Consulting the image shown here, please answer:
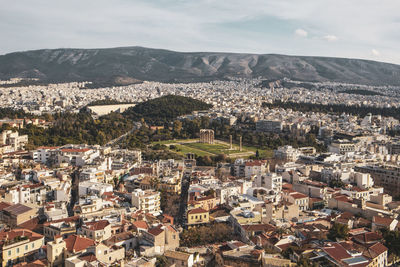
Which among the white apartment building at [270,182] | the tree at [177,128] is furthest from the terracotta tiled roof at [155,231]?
the tree at [177,128]

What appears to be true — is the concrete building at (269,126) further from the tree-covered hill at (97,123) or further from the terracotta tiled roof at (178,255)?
the terracotta tiled roof at (178,255)

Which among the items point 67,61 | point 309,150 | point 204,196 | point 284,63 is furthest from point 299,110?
point 67,61

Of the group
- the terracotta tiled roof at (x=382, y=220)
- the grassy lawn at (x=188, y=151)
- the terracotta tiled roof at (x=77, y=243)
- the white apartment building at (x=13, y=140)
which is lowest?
the grassy lawn at (x=188, y=151)

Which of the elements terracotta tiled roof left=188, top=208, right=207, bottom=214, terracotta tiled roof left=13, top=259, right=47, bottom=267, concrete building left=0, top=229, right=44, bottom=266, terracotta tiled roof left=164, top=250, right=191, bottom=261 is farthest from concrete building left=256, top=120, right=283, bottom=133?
terracotta tiled roof left=13, top=259, right=47, bottom=267

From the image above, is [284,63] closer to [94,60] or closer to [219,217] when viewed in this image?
[94,60]

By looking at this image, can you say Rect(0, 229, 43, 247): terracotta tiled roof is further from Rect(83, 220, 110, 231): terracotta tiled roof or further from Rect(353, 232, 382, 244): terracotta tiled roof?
Rect(353, 232, 382, 244): terracotta tiled roof

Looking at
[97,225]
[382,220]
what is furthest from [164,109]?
[97,225]
